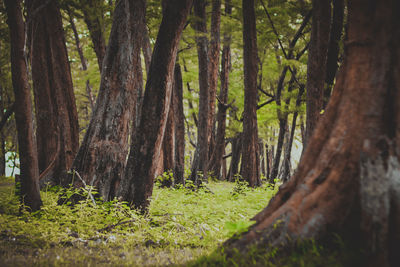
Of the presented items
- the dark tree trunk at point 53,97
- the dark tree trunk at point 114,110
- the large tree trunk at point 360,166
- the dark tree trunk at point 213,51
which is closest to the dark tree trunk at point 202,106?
→ the dark tree trunk at point 213,51

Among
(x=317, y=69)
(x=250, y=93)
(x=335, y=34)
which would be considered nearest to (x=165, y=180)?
(x=250, y=93)

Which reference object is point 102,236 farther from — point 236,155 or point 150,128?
point 236,155

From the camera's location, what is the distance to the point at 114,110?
221 inches

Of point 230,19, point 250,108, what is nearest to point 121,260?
point 250,108

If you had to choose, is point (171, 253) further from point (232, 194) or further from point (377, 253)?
point (232, 194)

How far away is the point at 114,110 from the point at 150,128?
1359mm

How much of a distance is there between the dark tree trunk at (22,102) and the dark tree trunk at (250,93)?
692 centimetres

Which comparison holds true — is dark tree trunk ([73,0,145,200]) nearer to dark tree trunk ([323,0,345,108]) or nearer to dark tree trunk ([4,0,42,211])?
dark tree trunk ([4,0,42,211])

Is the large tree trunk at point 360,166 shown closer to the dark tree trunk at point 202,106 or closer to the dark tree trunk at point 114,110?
the dark tree trunk at point 114,110

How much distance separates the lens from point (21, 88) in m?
4.09

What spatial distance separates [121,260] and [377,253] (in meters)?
2.39

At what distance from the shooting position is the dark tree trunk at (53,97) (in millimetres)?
7202

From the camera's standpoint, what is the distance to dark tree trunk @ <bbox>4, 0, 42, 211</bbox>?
13.2 ft

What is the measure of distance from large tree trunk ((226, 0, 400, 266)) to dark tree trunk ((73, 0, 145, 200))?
359cm
